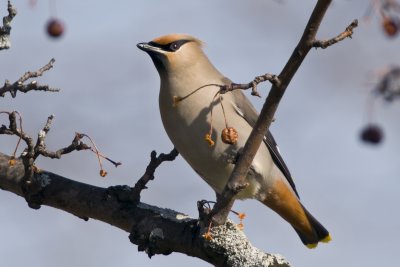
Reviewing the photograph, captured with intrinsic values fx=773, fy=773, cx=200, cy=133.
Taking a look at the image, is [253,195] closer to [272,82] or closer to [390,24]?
[272,82]

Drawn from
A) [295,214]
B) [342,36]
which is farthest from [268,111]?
[295,214]

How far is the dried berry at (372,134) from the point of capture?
2307 millimetres

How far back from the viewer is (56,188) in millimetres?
3348

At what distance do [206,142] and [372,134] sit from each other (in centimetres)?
153

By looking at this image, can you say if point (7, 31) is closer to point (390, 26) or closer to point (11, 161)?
point (11, 161)

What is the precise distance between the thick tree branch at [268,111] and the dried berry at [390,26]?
Answer: 0.56 feet

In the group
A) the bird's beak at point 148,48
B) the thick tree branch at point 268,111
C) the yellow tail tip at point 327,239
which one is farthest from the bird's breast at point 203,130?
the thick tree branch at point 268,111

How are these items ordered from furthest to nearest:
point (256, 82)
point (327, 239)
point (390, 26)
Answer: point (327, 239), point (256, 82), point (390, 26)

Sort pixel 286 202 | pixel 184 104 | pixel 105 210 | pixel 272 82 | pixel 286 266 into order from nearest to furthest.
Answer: pixel 272 82
pixel 286 266
pixel 105 210
pixel 184 104
pixel 286 202

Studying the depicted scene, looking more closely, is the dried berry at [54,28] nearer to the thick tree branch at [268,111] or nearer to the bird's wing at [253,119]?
the thick tree branch at [268,111]

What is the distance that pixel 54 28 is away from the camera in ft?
10.0

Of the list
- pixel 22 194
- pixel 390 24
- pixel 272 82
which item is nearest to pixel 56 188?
pixel 22 194

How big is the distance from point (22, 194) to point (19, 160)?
15 cm

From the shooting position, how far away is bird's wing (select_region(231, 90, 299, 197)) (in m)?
4.13
